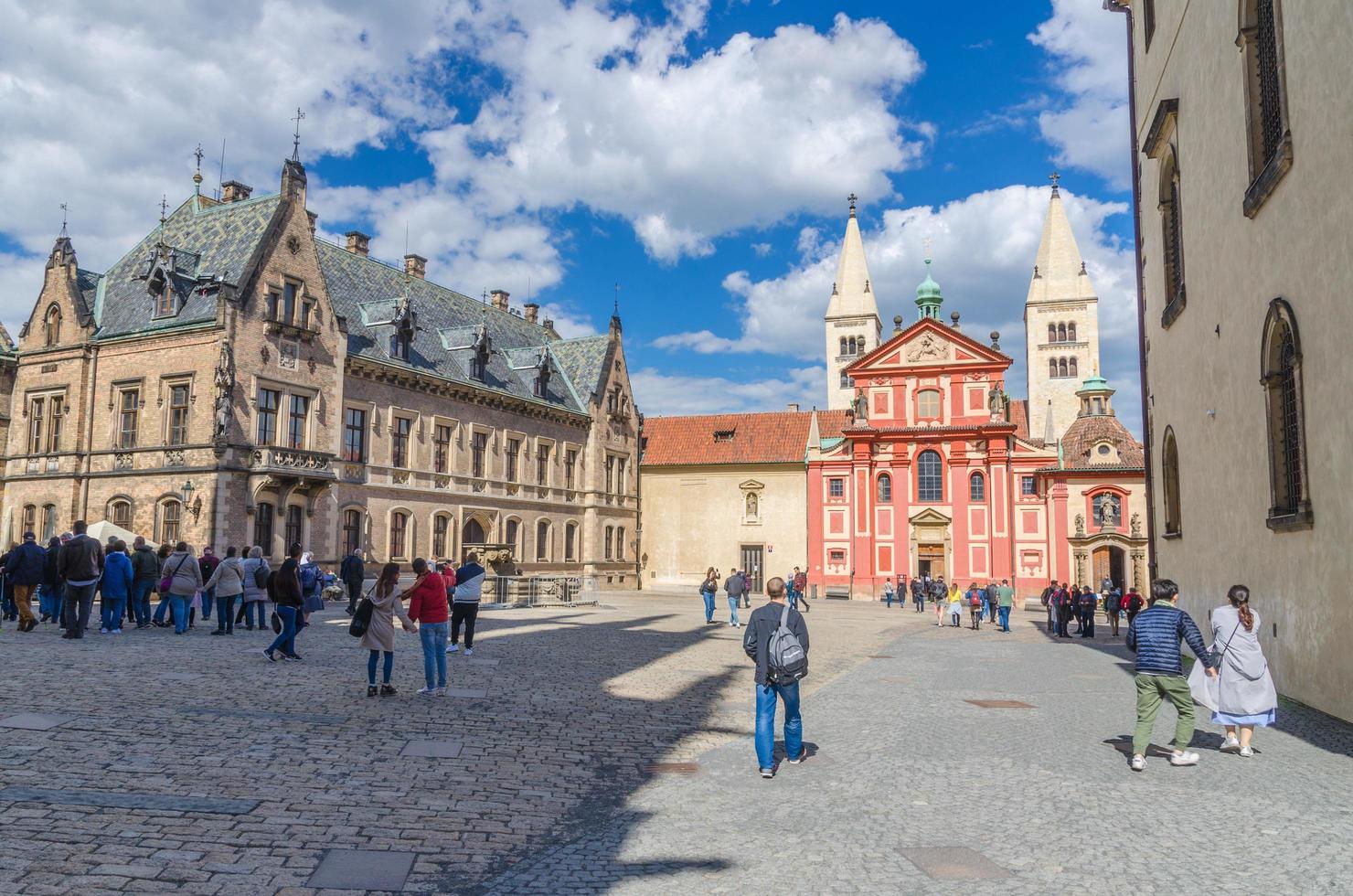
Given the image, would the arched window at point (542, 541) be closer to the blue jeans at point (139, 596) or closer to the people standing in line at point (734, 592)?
the people standing in line at point (734, 592)

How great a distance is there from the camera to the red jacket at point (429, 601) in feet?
40.8

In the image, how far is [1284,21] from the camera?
13047 mm

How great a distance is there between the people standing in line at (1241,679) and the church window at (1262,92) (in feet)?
21.5

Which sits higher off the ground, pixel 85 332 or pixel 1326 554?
pixel 85 332

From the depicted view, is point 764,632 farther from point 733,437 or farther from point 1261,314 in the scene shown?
point 733,437

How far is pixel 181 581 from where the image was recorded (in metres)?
19.2

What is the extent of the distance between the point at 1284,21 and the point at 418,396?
112 ft

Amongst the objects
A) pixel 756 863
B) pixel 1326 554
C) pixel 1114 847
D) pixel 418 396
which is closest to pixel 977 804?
pixel 1114 847

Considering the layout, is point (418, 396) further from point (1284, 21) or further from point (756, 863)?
point (756, 863)

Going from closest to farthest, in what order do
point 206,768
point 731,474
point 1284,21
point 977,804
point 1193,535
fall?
point 977,804
point 206,768
point 1284,21
point 1193,535
point 731,474

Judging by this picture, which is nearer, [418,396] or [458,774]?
[458,774]

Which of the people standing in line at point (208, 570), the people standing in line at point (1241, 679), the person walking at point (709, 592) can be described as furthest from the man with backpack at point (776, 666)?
the person walking at point (709, 592)

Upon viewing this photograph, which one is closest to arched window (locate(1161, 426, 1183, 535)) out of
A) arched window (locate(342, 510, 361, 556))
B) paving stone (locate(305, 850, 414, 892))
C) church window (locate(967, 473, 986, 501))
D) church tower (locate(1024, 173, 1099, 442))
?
paving stone (locate(305, 850, 414, 892))

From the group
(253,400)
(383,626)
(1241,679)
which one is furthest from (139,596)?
(1241,679)
